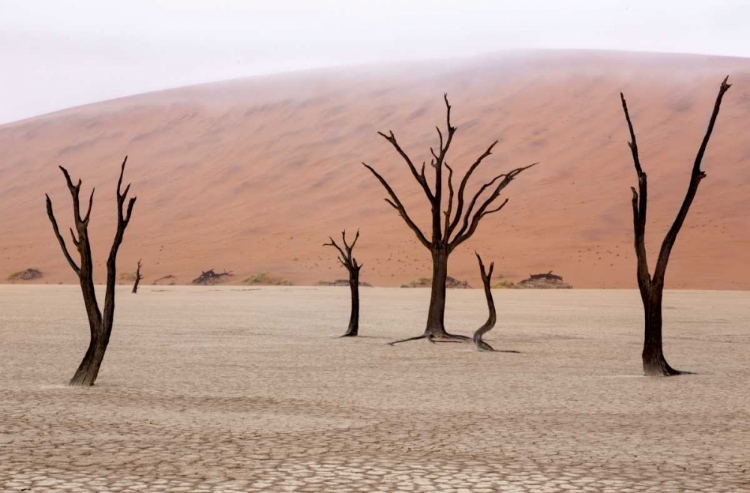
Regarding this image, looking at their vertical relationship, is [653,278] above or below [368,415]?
above

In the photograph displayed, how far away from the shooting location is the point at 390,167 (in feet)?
247

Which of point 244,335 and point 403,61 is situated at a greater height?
point 403,61

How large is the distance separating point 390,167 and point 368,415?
221ft

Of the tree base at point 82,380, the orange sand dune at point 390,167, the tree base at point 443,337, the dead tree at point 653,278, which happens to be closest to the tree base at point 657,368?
the dead tree at point 653,278

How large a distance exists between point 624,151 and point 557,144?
5.28 m

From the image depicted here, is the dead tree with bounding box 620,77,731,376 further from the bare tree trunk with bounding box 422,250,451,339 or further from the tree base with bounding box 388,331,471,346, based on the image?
the bare tree trunk with bounding box 422,250,451,339

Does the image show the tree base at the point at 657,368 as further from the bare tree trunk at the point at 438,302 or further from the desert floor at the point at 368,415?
the bare tree trunk at the point at 438,302

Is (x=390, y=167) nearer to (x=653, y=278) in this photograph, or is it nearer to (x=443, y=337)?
(x=443, y=337)

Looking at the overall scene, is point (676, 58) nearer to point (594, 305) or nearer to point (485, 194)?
point (485, 194)

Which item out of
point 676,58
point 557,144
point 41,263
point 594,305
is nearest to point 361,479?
point 594,305

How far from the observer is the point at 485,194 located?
69.0 meters

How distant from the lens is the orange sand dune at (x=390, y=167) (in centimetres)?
5728

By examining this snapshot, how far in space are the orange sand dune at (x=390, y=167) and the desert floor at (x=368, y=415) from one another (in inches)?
1430

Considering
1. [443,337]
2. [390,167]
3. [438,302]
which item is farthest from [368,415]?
[390,167]
